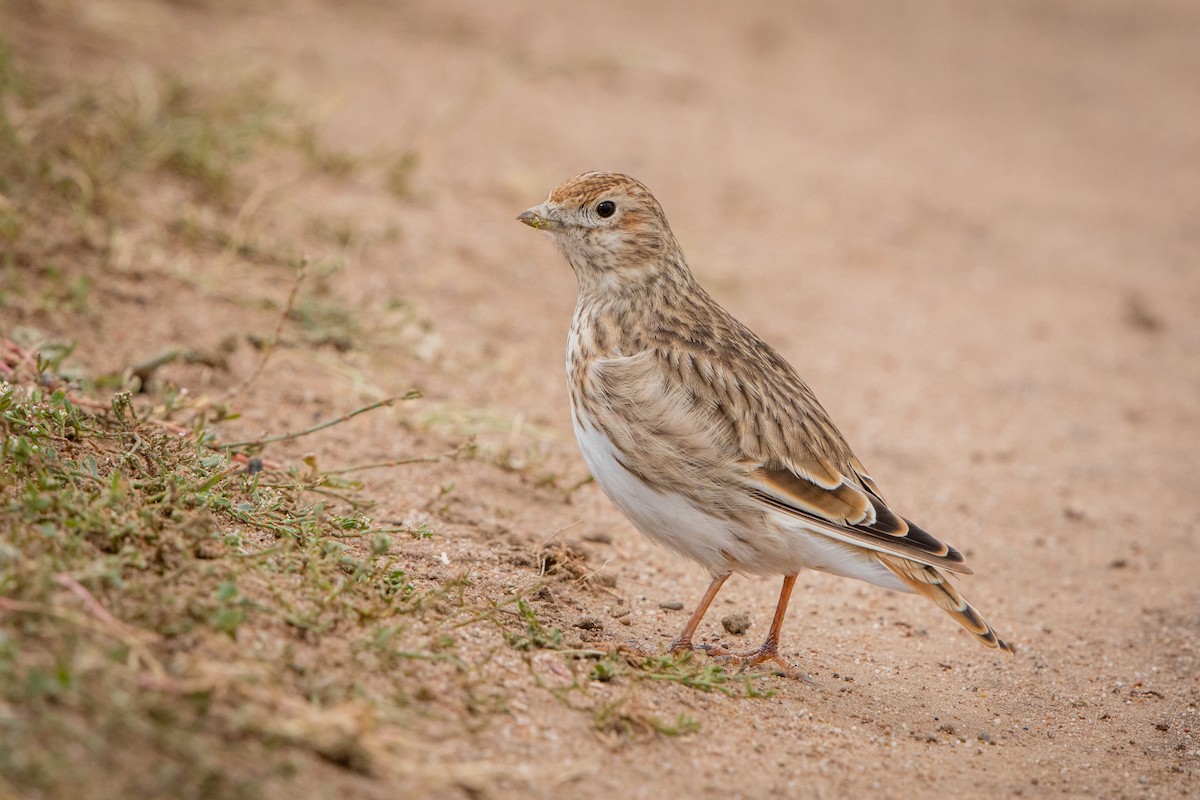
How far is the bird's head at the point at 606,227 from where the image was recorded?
4.91 m

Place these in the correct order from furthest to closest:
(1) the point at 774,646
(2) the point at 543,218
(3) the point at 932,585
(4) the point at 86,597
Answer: (2) the point at 543,218 → (1) the point at 774,646 → (3) the point at 932,585 → (4) the point at 86,597

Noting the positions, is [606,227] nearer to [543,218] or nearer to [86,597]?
[543,218]

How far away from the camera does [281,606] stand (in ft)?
11.1

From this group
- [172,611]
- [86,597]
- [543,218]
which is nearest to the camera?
[86,597]

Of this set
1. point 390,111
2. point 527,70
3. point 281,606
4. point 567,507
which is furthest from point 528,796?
point 527,70

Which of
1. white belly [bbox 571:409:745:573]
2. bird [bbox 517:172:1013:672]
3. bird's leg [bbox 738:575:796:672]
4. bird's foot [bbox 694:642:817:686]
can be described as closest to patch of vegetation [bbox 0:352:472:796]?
white belly [bbox 571:409:745:573]

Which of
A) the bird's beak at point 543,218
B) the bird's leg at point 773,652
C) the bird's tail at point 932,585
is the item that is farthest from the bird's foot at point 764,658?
the bird's beak at point 543,218

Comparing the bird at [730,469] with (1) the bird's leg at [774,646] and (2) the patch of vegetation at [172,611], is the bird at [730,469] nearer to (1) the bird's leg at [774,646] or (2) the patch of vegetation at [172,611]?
(1) the bird's leg at [774,646]

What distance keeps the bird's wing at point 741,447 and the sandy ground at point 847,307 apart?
587mm

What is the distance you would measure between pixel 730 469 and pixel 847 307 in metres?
4.70

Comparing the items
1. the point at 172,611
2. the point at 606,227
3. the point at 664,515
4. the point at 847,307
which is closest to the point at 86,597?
the point at 172,611

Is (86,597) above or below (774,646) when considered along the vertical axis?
above

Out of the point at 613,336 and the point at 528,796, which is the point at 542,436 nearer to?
the point at 613,336

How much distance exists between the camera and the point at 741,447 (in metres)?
4.22
